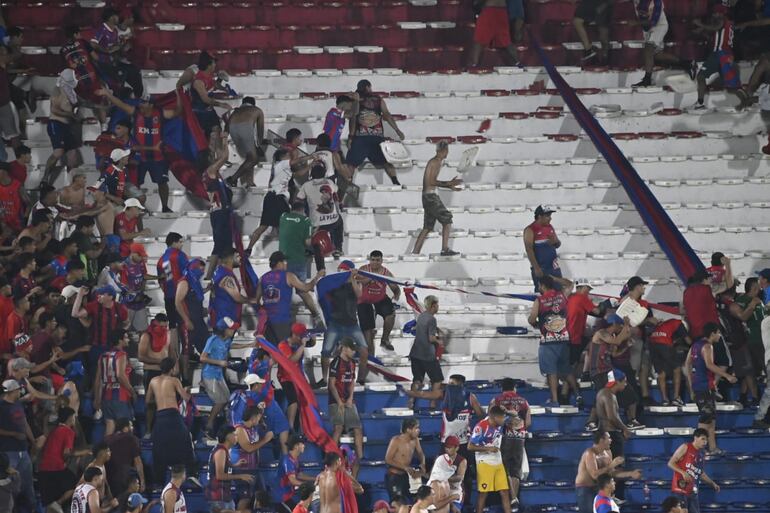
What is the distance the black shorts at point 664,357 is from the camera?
1728 cm

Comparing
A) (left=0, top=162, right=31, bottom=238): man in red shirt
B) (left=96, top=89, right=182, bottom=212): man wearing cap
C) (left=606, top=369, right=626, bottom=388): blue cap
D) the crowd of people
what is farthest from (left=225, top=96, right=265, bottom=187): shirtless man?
(left=606, top=369, right=626, bottom=388): blue cap

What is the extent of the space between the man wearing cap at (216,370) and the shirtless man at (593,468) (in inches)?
149

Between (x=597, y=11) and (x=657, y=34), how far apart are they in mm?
913

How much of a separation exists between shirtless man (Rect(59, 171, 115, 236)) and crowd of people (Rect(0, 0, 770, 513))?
0.07 ft

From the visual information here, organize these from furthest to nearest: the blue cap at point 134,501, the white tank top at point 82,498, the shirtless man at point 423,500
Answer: the shirtless man at point 423,500
the white tank top at point 82,498
the blue cap at point 134,501

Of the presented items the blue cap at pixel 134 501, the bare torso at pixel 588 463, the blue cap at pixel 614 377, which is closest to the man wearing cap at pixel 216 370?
the blue cap at pixel 134 501

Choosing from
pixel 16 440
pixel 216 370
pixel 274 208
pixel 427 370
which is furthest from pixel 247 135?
pixel 16 440

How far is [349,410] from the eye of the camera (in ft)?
54.5

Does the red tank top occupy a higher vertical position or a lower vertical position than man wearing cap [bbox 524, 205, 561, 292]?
lower

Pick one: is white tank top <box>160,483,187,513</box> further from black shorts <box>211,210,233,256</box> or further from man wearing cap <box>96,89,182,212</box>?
man wearing cap <box>96,89,182,212</box>

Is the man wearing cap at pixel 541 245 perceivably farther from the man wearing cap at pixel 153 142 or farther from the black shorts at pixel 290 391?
the man wearing cap at pixel 153 142

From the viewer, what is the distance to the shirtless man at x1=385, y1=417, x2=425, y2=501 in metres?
16.0

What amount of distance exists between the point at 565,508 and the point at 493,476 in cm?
85

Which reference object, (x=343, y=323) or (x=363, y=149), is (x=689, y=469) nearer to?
(x=343, y=323)
